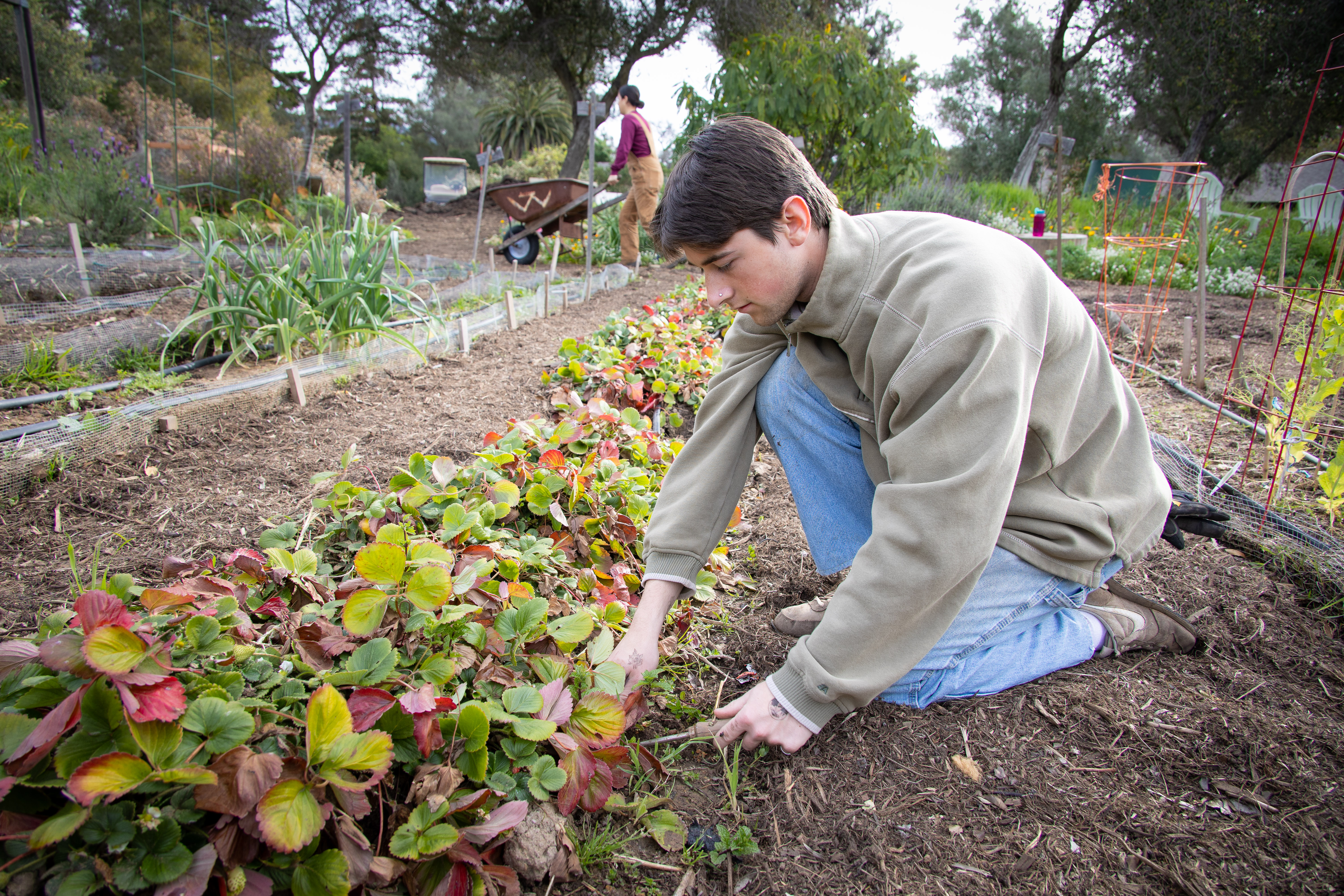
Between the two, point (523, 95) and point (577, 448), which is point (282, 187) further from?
point (523, 95)

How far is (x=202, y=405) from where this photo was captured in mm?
2414

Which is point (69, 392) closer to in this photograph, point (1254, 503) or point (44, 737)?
point (44, 737)

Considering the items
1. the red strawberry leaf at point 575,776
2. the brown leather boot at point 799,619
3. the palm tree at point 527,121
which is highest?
the palm tree at point 527,121

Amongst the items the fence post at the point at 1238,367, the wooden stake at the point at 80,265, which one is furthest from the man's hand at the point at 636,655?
the wooden stake at the point at 80,265

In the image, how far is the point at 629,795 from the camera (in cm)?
123

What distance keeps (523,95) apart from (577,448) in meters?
17.7

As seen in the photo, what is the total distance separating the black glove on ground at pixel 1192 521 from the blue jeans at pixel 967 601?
0.68 ft

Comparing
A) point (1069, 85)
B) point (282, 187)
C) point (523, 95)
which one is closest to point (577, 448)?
point (282, 187)

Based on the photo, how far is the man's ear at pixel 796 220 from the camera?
1.14 m

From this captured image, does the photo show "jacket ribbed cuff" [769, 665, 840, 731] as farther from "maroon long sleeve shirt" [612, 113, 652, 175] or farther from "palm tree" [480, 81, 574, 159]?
"palm tree" [480, 81, 574, 159]

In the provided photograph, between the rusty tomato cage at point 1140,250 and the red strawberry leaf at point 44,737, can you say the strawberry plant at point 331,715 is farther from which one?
the rusty tomato cage at point 1140,250

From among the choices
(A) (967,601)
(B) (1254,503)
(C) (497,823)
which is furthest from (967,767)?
(B) (1254,503)

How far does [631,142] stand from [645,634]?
6.31 metres

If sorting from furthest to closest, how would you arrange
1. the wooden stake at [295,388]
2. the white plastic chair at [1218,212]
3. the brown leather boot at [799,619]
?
1. the white plastic chair at [1218,212]
2. the wooden stake at [295,388]
3. the brown leather boot at [799,619]
